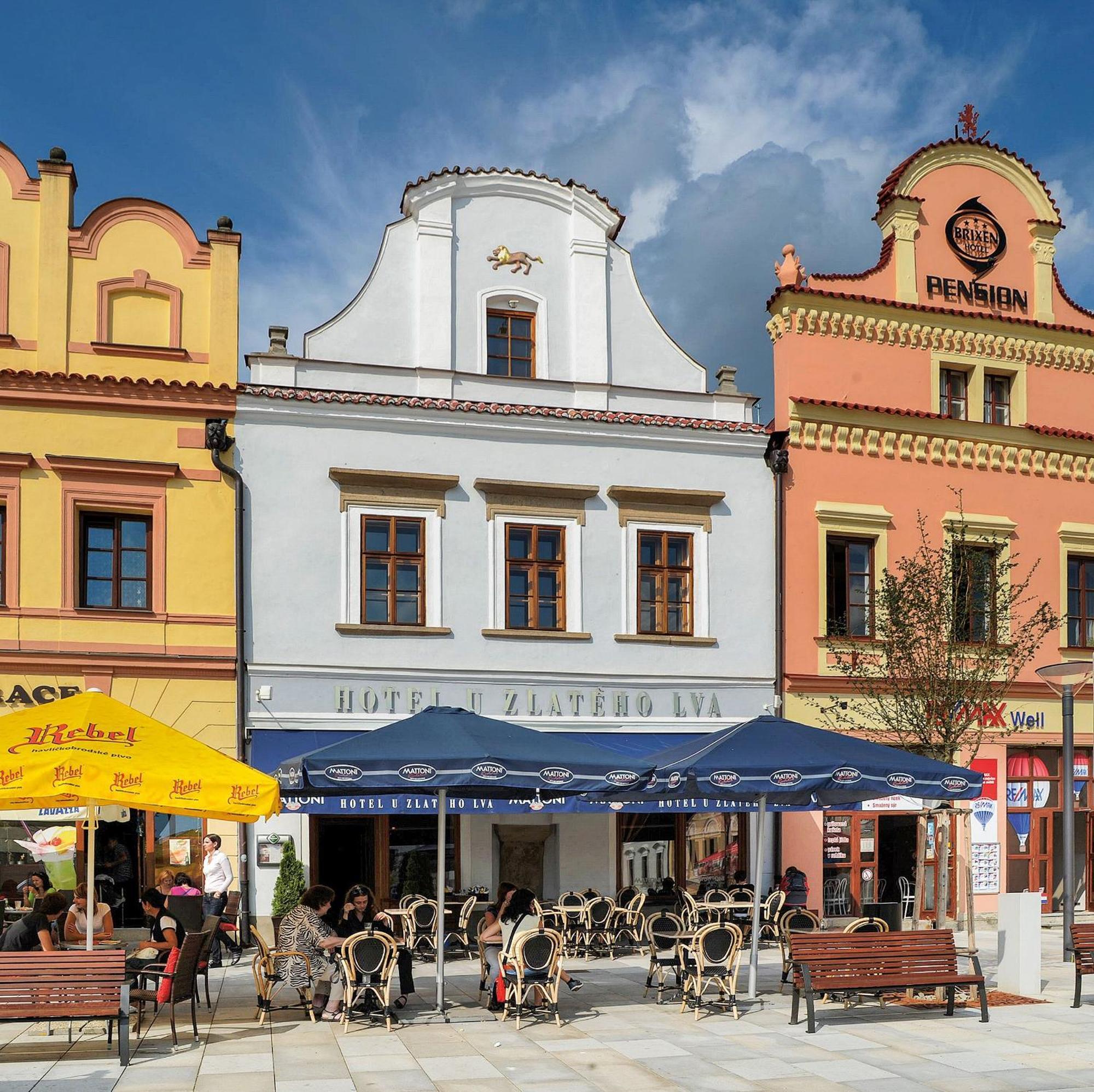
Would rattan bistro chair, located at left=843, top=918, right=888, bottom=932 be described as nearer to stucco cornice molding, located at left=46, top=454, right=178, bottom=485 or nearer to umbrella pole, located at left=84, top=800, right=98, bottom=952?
umbrella pole, located at left=84, top=800, right=98, bottom=952

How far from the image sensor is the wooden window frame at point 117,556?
19.6m

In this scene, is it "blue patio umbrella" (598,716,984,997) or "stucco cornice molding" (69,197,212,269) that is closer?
"blue patio umbrella" (598,716,984,997)

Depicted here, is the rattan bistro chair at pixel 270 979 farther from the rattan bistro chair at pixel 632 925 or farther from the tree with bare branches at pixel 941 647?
the tree with bare branches at pixel 941 647

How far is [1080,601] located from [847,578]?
4834mm

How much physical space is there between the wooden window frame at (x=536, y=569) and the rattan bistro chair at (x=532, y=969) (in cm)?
837

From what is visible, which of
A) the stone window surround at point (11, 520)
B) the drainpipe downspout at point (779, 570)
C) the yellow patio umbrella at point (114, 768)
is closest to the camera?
the yellow patio umbrella at point (114, 768)

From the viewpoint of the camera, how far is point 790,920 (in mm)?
16344

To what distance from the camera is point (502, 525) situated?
69.2 ft

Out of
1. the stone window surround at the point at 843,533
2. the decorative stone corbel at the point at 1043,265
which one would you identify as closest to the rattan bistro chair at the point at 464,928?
the stone window surround at the point at 843,533

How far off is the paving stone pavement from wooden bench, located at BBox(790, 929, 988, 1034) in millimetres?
381

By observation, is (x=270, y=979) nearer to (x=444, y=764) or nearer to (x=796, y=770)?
(x=444, y=764)

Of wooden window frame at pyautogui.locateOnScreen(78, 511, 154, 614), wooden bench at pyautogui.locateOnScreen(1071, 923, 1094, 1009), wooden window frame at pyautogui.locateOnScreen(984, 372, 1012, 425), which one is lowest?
wooden bench at pyautogui.locateOnScreen(1071, 923, 1094, 1009)

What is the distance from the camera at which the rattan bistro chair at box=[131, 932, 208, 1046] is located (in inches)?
475

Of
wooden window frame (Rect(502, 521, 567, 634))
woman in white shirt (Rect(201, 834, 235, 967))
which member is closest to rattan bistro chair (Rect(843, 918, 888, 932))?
wooden window frame (Rect(502, 521, 567, 634))
